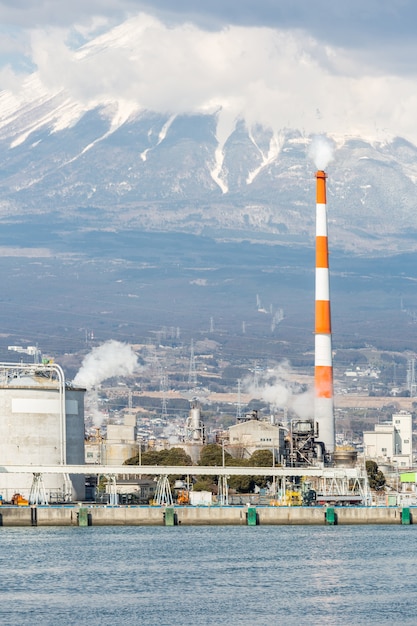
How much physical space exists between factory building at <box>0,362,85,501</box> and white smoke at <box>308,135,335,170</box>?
148 feet

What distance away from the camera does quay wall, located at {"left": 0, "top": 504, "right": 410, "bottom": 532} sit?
95.8m

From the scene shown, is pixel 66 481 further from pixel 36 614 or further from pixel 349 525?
pixel 36 614

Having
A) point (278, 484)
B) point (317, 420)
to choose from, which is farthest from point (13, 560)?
point (317, 420)

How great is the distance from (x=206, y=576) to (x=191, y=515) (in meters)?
27.9

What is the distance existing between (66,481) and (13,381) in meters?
7.42

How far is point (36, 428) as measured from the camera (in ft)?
359

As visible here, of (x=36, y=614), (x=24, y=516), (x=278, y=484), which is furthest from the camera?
(x=278, y=484)

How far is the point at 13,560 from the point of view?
75.4 metres

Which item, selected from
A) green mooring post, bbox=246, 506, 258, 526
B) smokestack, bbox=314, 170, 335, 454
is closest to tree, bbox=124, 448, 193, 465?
smokestack, bbox=314, 170, 335, 454

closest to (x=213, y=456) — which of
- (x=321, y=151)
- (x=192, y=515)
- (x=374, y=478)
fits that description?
(x=374, y=478)

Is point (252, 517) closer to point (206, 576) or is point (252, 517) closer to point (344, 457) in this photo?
point (206, 576)

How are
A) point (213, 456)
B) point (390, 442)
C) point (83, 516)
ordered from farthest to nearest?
point (390, 442) → point (213, 456) → point (83, 516)

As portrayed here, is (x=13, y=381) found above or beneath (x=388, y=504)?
above

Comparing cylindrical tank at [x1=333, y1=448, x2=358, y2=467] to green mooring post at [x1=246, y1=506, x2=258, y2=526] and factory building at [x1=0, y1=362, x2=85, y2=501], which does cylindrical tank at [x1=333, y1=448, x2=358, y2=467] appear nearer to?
factory building at [x1=0, y1=362, x2=85, y2=501]
